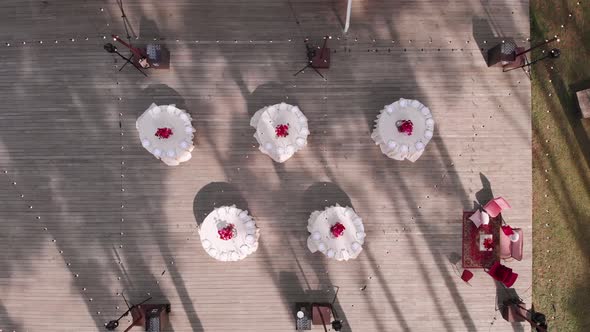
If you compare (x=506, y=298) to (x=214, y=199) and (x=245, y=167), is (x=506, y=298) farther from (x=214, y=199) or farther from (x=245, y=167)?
(x=214, y=199)

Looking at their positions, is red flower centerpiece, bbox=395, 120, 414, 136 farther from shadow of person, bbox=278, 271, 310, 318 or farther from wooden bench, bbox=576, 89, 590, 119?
wooden bench, bbox=576, 89, 590, 119

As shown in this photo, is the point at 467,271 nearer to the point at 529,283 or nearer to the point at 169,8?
the point at 529,283

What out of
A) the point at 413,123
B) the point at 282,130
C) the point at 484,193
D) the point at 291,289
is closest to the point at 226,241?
the point at 291,289

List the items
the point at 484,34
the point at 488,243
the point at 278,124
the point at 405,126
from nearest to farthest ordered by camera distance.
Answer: the point at 405,126, the point at 278,124, the point at 488,243, the point at 484,34

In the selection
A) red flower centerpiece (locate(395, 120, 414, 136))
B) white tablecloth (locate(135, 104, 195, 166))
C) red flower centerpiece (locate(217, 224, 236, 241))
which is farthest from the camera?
white tablecloth (locate(135, 104, 195, 166))

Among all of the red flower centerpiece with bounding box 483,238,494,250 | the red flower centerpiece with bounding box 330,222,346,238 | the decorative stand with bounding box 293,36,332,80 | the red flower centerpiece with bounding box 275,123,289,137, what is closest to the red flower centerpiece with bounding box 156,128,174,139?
the red flower centerpiece with bounding box 275,123,289,137

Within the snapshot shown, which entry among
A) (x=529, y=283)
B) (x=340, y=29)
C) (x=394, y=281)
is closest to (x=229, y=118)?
(x=340, y=29)

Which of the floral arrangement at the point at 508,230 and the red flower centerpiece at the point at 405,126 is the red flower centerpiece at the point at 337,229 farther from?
the floral arrangement at the point at 508,230
